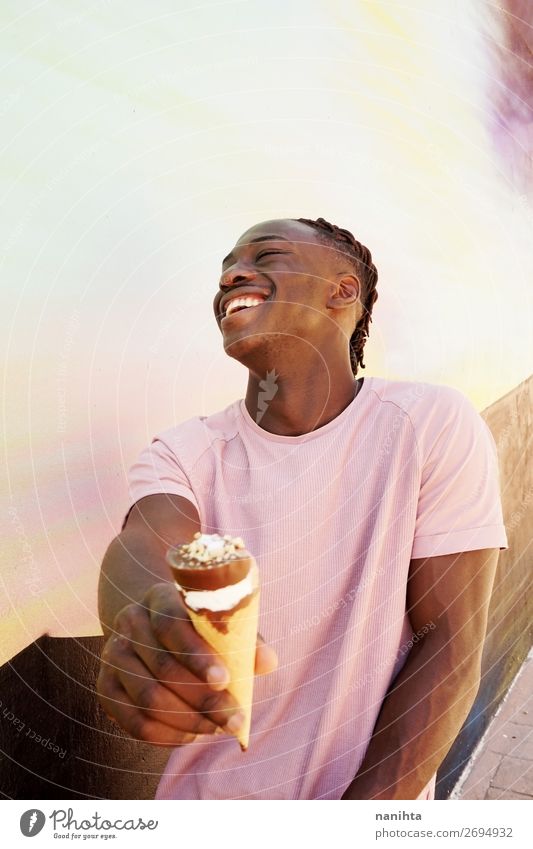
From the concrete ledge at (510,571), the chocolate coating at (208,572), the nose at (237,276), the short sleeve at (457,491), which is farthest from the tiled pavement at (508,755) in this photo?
the nose at (237,276)

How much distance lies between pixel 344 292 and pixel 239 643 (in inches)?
22.5

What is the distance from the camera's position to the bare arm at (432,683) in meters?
0.85

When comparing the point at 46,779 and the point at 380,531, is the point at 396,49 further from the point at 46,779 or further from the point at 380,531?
the point at 46,779

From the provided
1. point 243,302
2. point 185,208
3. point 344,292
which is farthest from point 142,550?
point 185,208

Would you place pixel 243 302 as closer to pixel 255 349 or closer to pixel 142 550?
pixel 255 349

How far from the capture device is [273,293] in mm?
1014

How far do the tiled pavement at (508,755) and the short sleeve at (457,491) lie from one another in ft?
1.61

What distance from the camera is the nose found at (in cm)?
101

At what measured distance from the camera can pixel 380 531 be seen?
899 millimetres

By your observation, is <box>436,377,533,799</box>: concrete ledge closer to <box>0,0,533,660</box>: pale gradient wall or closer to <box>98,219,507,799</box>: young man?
<box>0,0,533,660</box>: pale gradient wall

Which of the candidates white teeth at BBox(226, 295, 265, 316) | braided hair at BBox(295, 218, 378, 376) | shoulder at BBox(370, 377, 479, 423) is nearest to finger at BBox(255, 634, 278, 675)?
shoulder at BBox(370, 377, 479, 423)

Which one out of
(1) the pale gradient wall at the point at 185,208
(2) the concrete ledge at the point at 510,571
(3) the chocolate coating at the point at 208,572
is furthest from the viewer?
(2) the concrete ledge at the point at 510,571

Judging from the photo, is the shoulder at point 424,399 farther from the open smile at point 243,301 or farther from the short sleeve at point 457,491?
the open smile at point 243,301
